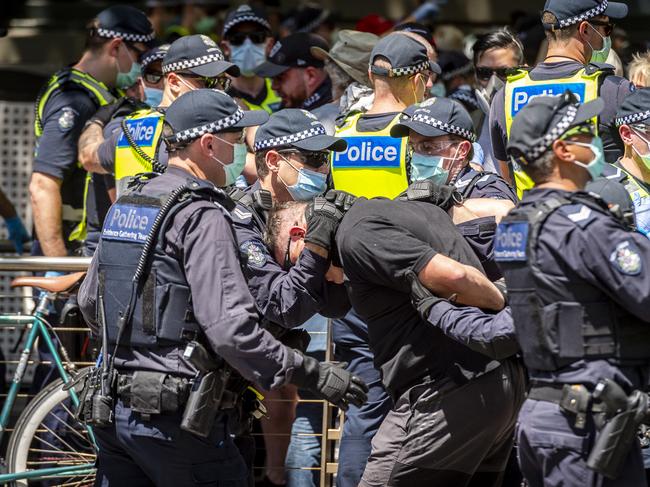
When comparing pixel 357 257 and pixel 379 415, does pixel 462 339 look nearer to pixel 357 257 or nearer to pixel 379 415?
pixel 357 257

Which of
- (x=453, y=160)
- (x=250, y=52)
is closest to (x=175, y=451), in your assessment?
(x=453, y=160)

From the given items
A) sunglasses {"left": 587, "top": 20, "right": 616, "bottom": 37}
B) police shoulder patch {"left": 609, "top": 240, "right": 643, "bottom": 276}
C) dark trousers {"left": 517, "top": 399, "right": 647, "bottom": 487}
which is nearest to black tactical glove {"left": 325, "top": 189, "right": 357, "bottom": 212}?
dark trousers {"left": 517, "top": 399, "right": 647, "bottom": 487}

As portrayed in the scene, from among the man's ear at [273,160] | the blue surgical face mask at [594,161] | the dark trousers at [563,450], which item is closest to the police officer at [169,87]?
the man's ear at [273,160]

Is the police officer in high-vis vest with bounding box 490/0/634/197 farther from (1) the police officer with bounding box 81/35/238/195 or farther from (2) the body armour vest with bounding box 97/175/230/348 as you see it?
(2) the body armour vest with bounding box 97/175/230/348

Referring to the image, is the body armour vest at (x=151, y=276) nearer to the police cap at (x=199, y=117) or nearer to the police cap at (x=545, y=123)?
the police cap at (x=199, y=117)

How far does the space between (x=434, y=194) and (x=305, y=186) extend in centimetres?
82

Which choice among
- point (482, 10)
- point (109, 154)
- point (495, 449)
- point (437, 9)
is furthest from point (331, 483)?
point (482, 10)

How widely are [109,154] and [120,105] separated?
0.48 metres

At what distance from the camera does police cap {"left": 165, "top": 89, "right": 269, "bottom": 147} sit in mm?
4992

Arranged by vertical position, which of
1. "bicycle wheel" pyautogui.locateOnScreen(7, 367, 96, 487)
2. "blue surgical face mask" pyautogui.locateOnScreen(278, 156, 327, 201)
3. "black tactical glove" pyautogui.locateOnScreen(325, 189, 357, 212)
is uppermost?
"black tactical glove" pyautogui.locateOnScreen(325, 189, 357, 212)

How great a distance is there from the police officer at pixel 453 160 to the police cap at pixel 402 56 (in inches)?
25.0

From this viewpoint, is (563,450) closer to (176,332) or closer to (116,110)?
(176,332)

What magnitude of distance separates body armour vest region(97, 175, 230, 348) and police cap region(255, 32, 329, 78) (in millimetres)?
3179

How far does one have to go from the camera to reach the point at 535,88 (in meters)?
6.42
